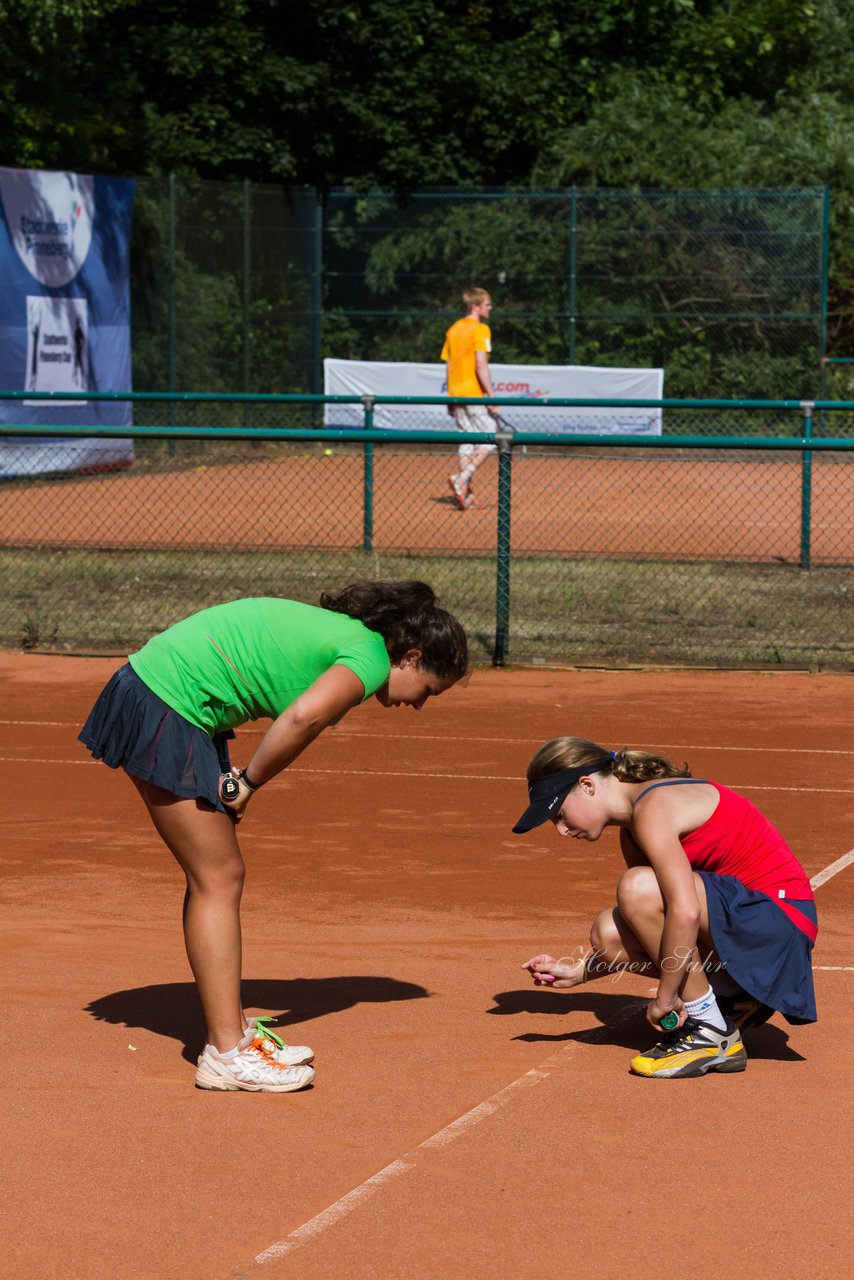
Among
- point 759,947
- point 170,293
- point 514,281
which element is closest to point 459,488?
point 170,293

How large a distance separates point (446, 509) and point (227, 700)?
12.3 m

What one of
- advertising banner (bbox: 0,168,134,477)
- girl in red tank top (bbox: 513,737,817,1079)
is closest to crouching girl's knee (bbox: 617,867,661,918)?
girl in red tank top (bbox: 513,737,817,1079)

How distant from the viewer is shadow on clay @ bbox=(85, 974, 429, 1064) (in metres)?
5.29

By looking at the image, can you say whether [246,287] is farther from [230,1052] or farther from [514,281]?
[230,1052]

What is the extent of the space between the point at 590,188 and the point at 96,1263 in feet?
73.3

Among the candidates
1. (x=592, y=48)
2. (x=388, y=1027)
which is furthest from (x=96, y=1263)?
(x=592, y=48)

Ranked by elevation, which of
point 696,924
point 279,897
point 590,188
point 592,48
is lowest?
point 279,897

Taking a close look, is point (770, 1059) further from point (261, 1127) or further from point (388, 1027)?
point (261, 1127)

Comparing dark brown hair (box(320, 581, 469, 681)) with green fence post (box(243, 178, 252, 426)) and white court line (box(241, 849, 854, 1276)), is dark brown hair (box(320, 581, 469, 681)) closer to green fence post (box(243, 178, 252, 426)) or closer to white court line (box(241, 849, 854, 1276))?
white court line (box(241, 849, 854, 1276))

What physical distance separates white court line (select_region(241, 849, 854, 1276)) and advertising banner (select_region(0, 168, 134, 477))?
13307 millimetres

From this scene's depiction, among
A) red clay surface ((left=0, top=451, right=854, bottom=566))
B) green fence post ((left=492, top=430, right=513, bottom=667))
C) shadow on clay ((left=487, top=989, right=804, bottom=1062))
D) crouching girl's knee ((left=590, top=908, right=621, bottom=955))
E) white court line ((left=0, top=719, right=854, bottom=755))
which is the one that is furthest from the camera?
red clay surface ((left=0, top=451, right=854, bottom=566))

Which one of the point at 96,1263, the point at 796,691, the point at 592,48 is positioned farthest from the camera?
the point at 592,48

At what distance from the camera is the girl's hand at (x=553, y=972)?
4965 mm

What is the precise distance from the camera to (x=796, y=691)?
35.9 ft
